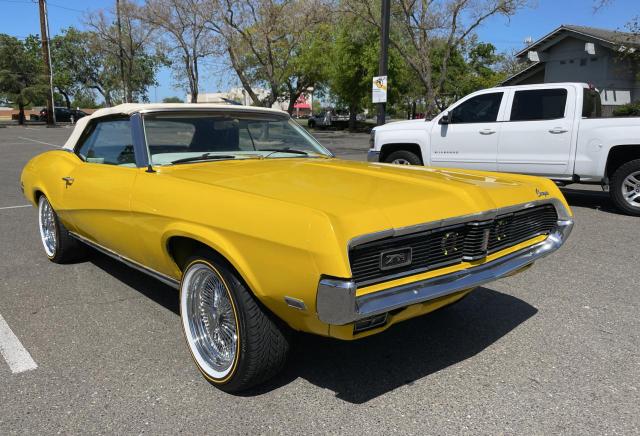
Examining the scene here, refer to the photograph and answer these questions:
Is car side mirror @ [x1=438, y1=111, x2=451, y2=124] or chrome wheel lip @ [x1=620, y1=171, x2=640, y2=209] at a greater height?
car side mirror @ [x1=438, y1=111, x2=451, y2=124]

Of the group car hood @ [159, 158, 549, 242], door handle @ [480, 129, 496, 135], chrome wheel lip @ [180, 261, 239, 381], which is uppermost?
door handle @ [480, 129, 496, 135]

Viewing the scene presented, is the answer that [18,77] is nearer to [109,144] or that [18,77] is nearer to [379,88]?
[379,88]

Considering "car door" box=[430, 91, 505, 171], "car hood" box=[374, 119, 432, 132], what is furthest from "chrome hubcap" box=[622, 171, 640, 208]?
"car hood" box=[374, 119, 432, 132]

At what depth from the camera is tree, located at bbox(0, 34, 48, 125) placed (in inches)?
1641

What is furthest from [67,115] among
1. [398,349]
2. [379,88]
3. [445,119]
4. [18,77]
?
[398,349]

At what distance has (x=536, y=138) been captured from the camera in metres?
7.86

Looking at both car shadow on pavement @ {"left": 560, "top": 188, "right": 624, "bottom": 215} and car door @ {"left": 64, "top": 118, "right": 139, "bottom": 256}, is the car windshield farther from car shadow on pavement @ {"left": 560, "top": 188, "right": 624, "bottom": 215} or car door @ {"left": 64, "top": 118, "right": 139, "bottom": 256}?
car shadow on pavement @ {"left": 560, "top": 188, "right": 624, "bottom": 215}

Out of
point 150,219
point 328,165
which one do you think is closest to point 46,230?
point 150,219

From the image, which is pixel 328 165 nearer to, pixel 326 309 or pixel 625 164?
pixel 326 309

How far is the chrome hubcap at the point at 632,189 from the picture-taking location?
23.8 feet

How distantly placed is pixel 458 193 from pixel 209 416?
168 centimetres

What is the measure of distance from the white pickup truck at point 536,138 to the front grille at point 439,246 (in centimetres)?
491

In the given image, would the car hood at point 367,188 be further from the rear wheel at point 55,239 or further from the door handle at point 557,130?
the door handle at point 557,130

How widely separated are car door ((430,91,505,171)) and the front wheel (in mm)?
6599
